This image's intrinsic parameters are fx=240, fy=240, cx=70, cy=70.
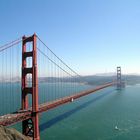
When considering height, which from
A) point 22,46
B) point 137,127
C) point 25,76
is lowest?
point 137,127

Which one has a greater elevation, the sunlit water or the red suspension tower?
the red suspension tower

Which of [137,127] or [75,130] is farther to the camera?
[137,127]

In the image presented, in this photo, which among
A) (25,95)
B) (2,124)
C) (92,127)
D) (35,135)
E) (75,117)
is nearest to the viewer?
(2,124)

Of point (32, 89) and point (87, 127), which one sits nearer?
point (32, 89)

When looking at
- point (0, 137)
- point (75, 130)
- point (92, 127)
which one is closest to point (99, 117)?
point (92, 127)

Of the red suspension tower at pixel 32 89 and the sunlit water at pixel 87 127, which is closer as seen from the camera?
the red suspension tower at pixel 32 89

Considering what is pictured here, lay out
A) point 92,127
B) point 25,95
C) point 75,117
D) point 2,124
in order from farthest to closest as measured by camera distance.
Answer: point 75,117, point 92,127, point 25,95, point 2,124

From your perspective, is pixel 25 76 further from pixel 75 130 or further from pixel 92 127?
pixel 92 127

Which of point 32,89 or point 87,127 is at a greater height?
point 32,89

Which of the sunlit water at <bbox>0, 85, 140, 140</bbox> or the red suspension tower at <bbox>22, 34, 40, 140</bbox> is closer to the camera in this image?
the red suspension tower at <bbox>22, 34, 40, 140</bbox>

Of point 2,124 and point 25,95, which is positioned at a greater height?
point 25,95

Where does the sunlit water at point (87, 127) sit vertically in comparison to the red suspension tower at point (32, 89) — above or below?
below
